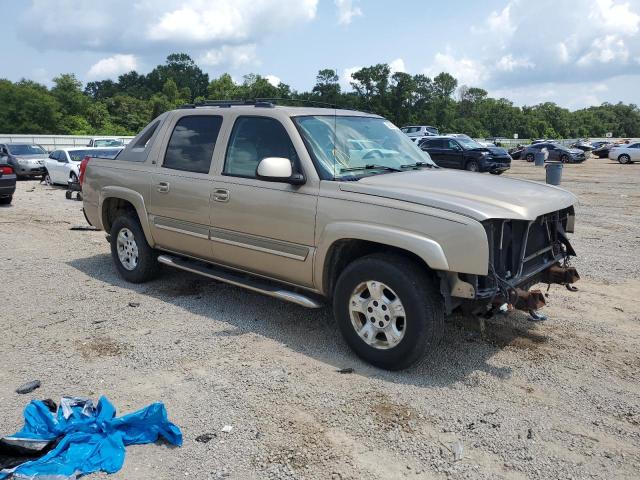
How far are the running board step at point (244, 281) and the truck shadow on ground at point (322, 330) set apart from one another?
348 millimetres

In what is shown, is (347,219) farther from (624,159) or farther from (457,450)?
(624,159)

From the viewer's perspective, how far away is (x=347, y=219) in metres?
4.30

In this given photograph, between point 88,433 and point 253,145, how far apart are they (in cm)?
280

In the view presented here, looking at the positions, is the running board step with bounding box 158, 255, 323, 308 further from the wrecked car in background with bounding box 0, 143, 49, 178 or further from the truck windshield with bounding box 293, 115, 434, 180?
the wrecked car in background with bounding box 0, 143, 49, 178

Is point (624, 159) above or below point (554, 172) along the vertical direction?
below

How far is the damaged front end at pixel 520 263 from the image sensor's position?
391cm

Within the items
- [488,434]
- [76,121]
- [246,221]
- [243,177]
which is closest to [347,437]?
[488,434]

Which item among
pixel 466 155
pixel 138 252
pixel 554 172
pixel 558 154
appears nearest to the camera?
pixel 138 252

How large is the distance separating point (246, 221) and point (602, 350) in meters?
3.22

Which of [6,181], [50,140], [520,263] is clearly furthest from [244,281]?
[50,140]

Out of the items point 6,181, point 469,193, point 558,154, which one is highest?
point 469,193

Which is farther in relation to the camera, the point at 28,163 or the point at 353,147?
the point at 28,163

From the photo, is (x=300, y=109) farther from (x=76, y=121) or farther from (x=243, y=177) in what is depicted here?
(x=76, y=121)

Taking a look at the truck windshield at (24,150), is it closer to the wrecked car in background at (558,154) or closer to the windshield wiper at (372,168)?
the windshield wiper at (372,168)
